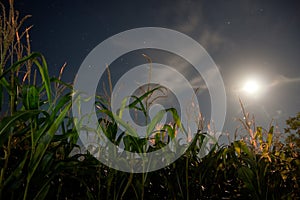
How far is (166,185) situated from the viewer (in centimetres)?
185

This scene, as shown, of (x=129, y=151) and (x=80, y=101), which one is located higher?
(x=80, y=101)

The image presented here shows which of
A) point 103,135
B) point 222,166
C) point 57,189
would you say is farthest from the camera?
point 222,166

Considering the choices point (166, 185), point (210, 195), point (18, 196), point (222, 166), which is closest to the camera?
point (18, 196)

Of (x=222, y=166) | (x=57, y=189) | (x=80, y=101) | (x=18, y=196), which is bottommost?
(x=18, y=196)

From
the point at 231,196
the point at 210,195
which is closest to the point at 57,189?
the point at 210,195

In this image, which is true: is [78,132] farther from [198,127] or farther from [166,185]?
[198,127]

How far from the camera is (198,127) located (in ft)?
6.89

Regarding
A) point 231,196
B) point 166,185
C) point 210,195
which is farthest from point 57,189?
point 231,196

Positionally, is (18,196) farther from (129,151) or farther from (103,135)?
(129,151)

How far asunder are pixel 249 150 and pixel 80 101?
1.59 meters

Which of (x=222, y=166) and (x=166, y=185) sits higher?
(x=222, y=166)

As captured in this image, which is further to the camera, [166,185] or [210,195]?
[210,195]

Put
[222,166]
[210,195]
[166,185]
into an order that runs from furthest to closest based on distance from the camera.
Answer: [222,166], [210,195], [166,185]

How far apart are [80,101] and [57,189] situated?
23.7 inches
